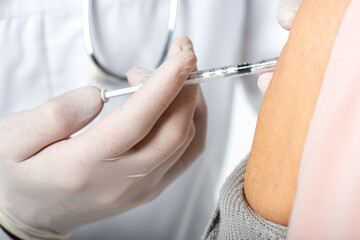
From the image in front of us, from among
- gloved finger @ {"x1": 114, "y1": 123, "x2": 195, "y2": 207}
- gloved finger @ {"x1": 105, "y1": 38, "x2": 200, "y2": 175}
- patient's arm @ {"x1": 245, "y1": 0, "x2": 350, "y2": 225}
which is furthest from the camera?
gloved finger @ {"x1": 114, "y1": 123, "x2": 195, "y2": 207}

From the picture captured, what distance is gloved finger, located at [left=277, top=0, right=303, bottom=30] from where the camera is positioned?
609 millimetres

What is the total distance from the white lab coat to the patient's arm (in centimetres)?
42

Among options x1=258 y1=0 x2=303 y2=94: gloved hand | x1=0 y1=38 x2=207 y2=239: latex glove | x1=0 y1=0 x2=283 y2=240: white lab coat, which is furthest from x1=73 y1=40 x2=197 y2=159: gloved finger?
x1=0 y1=0 x2=283 y2=240: white lab coat

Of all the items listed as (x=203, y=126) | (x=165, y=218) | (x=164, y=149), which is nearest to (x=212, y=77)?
(x=164, y=149)

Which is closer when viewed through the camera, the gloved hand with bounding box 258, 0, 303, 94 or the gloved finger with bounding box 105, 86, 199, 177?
the gloved hand with bounding box 258, 0, 303, 94

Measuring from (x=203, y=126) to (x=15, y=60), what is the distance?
38 cm

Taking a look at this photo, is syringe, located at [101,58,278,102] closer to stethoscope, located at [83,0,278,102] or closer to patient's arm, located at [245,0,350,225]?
stethoscope, located at [83,0,278,102]

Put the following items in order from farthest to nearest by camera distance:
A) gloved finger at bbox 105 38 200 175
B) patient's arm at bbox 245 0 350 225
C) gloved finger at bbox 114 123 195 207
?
1. gloved finger at bbox 114 123 195 207
2. gloved finger at bbox 105 38 200 175
3. patient's arm at bbox 245 0 350 225

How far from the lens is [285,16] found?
61cm

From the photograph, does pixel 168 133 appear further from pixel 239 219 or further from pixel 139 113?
pixel 239 219

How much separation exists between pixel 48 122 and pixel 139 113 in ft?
0.48

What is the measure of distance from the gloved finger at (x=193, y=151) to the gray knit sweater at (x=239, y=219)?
332mm

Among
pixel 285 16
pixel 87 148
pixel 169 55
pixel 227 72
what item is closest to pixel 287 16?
pixel 285 16

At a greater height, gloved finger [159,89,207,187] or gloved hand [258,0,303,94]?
gloved hand [258,0,303,94]
